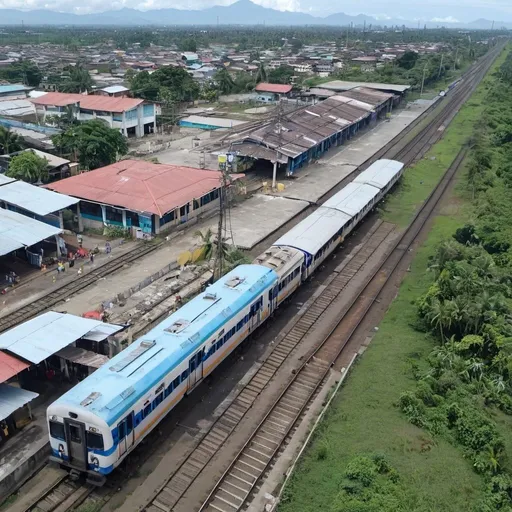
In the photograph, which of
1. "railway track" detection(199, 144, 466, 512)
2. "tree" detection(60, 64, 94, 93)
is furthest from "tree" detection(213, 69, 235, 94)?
"railway track" detection(199, 144, 466, 512)

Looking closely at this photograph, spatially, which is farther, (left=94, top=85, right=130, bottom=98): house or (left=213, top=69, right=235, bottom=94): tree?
(left=213, top=69, right=235, bottom=94): tree

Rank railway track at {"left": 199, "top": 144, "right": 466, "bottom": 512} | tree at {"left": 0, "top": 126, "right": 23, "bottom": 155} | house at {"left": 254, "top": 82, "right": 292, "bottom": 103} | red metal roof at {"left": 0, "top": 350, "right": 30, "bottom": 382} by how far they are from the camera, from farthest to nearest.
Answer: house at {"left": 254, "top": 82, "right": 292, "bottom": 103}
tree at {"left": 0, "top": 126, "right": 23, "bottom": 155}
red metal roof at {"left": 0, "top": 350, "right": 30, "bottom": 382}
railway track at {"left": 199, "top": 144, "right": 466, "bottom": 512}

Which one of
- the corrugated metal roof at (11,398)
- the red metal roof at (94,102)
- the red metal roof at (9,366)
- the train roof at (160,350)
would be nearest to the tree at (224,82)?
the red metal roof at (94,102)

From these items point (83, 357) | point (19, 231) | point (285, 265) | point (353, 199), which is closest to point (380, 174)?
point (353, 199)

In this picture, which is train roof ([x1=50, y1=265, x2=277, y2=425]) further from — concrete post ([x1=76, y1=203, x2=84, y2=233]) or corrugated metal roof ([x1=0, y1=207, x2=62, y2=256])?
concrete post ([x1=76, y1=203, x2=84, y2=233])

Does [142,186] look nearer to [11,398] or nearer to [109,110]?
[11,398]

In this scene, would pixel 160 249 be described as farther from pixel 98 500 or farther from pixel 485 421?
pixel 485 421
